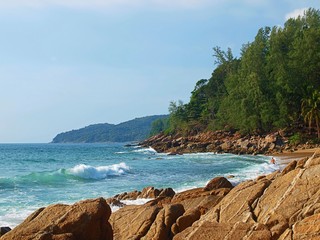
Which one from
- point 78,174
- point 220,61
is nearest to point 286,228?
point 78,174

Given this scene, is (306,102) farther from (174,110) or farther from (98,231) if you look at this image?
(174,110)

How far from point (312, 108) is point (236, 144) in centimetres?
1401

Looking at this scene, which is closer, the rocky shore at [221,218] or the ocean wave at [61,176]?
the rocky shore at [221,218]

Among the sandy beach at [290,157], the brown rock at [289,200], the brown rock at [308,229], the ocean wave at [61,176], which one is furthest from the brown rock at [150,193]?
the sandy beach at [290,157]

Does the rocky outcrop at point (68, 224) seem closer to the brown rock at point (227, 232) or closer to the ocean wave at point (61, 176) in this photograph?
the brown rock at point (227, 232)

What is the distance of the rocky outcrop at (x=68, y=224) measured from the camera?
31.3 feet

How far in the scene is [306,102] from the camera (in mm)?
59625

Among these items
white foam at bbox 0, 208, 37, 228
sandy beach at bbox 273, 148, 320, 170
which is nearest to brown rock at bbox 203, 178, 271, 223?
white foam at bbox 0, 208, 37, 228

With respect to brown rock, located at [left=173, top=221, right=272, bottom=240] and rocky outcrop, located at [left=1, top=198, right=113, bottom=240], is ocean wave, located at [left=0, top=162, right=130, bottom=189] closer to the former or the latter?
rocky outcrop, located at [left=1, top=198, right=113, bottom=240]

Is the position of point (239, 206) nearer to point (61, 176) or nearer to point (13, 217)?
point (13, 217)

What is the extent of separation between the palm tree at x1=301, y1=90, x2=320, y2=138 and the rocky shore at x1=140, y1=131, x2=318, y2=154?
11.8 ft

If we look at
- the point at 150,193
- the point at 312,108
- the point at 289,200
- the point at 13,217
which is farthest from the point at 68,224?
the point at 312,108

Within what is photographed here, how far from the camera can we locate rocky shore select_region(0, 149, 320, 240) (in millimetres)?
8156

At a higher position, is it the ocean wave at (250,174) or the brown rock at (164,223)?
the brown rock at (164,223)
